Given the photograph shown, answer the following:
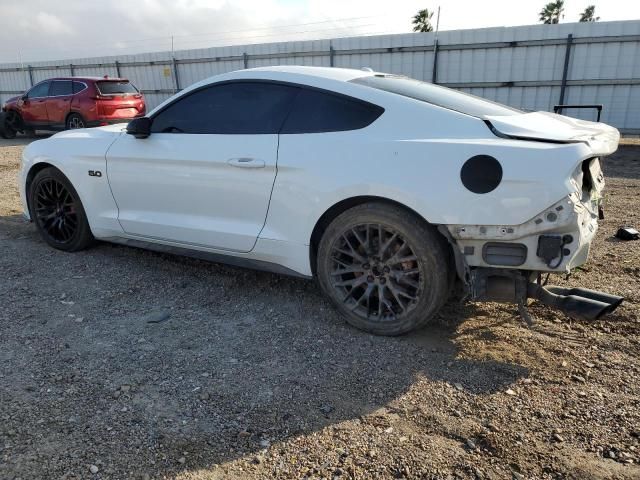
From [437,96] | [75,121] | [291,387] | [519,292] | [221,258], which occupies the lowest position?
[291,387]

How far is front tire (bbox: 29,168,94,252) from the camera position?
182 inches

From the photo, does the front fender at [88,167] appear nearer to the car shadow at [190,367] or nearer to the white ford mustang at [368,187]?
the white ford mustang at [368,187]

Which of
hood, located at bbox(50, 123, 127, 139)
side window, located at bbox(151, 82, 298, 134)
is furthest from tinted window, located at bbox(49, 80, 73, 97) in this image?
side window, located at bbox(151, 82, 298, 134)

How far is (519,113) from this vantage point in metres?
3.38

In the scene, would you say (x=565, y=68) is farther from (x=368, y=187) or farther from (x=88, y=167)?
(x=88, y=167)

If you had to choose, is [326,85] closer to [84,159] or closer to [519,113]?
[519,113]

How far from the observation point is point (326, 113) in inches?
132

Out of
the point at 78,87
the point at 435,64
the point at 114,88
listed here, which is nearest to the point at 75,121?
the point at 78,87

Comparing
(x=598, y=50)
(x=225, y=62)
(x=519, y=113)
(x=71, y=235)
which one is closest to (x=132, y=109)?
(x=225, y=62)

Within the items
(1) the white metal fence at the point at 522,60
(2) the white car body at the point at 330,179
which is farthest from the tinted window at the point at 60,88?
(2) the white car body at the point at 330,179

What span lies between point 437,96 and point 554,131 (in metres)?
0.79

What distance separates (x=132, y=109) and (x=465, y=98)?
12.8 metres

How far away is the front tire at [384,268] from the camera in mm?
3004

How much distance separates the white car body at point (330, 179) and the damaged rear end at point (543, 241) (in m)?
0.01
